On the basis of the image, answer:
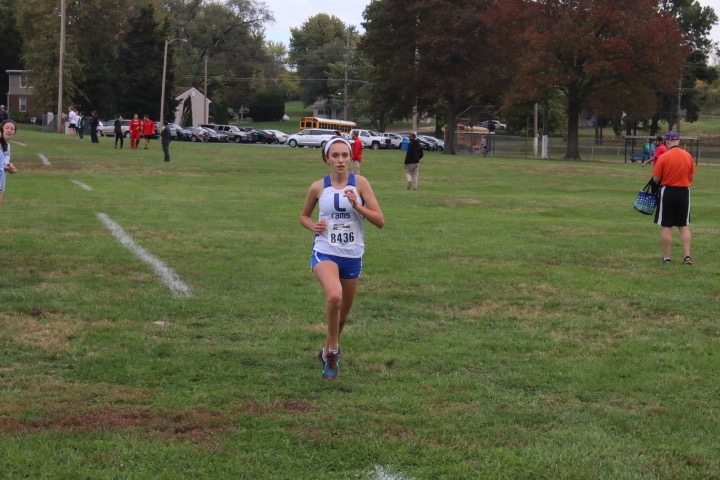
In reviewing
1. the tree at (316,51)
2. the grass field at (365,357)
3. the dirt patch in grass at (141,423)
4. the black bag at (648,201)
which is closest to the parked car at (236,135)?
the tree at (316,51)

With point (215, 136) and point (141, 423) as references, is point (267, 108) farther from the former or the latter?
point (141, 423)

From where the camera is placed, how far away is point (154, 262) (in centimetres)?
1249

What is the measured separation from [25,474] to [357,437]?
5.88 feet

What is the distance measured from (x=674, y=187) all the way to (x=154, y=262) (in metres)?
6.95

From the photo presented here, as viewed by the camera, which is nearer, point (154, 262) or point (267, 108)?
point (154, 262)

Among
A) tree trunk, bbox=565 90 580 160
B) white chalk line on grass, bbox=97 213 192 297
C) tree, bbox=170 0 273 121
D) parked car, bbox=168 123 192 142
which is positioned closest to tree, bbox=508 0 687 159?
tree trunk, bbox=565 90 580 160

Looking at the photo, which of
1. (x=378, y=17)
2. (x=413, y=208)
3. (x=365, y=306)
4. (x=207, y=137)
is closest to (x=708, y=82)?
(x=378, y=17)

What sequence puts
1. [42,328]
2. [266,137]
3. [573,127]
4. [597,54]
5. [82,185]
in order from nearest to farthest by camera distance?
[42,328], [82,185], [597,54], [573,127], [266,137]

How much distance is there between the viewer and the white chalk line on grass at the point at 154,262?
10.6 metres

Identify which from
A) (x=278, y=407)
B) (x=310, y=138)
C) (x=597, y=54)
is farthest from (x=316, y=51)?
(x=278, y=407)

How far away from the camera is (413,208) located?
22.2 metres

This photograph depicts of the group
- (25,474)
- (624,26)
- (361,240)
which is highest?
(624,26)

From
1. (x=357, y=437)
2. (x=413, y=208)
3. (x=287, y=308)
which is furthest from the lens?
(x=413, y=208)

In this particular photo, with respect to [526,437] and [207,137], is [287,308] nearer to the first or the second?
[526,437]
